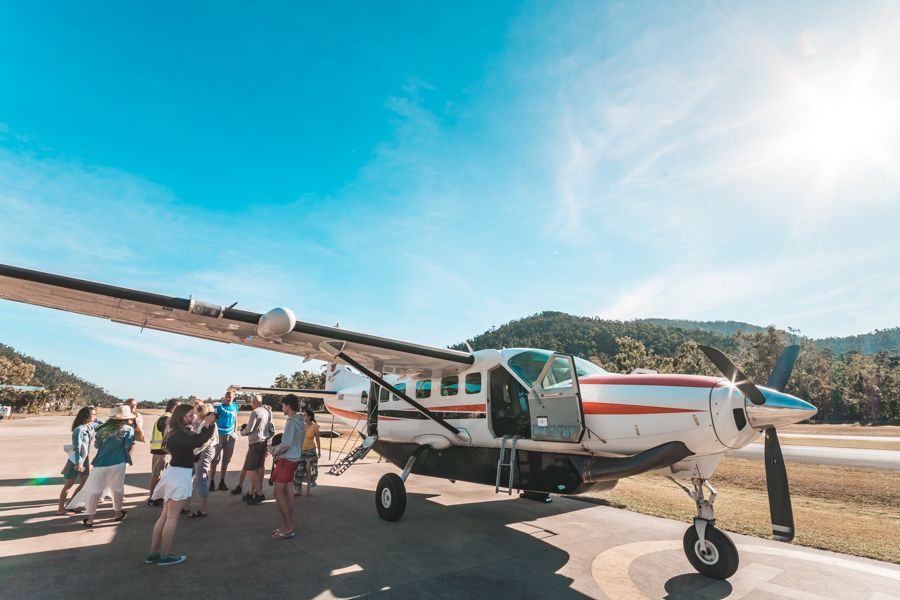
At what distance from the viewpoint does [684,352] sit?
6084 centimetres

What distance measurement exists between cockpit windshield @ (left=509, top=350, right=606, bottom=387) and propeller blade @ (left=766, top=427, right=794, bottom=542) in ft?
7.61

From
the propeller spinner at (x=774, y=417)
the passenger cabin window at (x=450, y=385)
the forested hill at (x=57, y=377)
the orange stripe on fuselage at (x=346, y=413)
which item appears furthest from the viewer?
the forested hill at (x=57, y=377)

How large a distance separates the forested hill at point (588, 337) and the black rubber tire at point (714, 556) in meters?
108

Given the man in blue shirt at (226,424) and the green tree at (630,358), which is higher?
the green tree at (630,358)

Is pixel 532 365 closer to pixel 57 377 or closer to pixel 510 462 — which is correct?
pixel 510 462

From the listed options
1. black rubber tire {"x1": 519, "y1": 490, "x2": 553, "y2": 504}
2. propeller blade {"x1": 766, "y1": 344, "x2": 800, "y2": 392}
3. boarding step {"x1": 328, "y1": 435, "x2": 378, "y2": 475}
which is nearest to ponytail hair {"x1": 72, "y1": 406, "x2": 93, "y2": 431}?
boarding step {"x1": 328, "y1": 435, "x2": 378, "y2": 475}

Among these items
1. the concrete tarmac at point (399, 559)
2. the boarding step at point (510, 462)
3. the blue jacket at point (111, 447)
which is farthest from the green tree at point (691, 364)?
the blue jacket at point (111, 447)

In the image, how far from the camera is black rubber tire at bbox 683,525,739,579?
16.9ft

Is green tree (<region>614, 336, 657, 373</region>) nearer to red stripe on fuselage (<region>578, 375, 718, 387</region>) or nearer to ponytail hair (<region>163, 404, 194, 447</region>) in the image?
red stripe on fuselage (<region>578, 375, 718, 387</region>)

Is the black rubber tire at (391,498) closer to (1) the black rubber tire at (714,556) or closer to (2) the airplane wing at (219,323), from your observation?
(2) the airplane wing at (219,323)

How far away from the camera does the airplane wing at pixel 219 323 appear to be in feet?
17.9

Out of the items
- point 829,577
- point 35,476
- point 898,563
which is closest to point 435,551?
point 829,577

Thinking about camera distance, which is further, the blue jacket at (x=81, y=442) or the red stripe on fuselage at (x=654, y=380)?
the blue jacket at (x=81, y=442)

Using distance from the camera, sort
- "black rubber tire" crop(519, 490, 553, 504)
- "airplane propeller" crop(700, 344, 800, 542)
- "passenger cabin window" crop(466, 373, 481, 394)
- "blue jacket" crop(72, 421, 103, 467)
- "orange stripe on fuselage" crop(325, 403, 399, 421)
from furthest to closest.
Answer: "orange stripe on fuselage" crop(325, 403, 399, 421), "black rubber tire" crop(519, 490, 553, 504), "passenger cabin window" crop(466, 373, 481, 394), "blue jacket" crop(72, 421, 103, 467), "airplane propeller" crop(700, 344, 800, 542)
